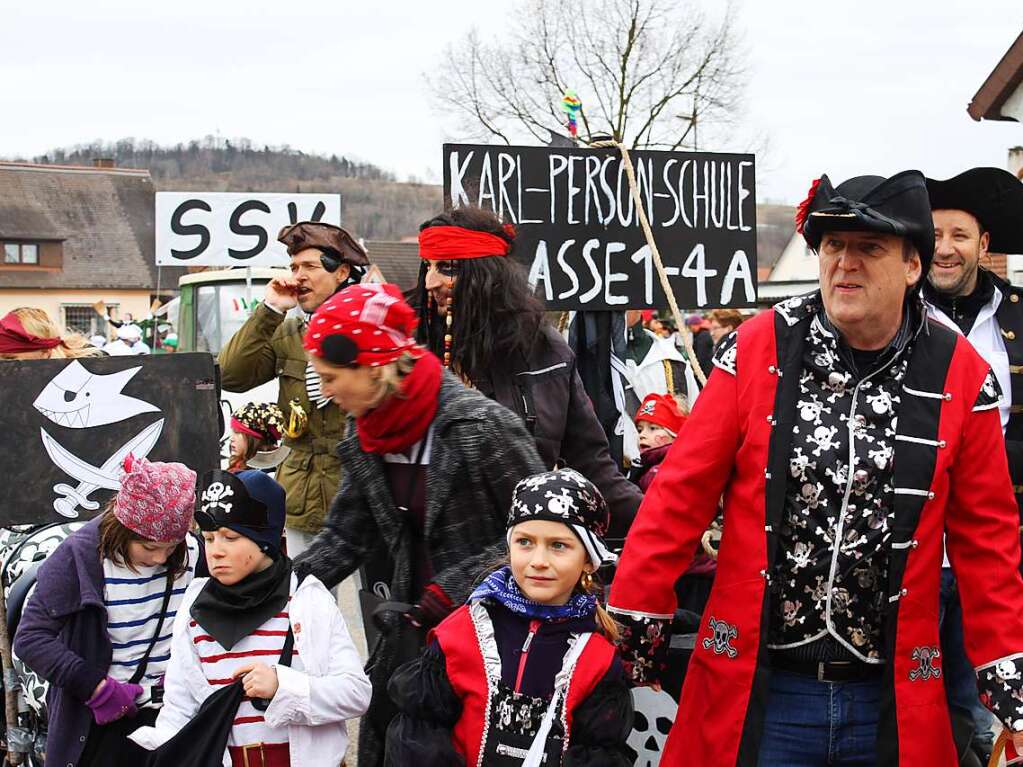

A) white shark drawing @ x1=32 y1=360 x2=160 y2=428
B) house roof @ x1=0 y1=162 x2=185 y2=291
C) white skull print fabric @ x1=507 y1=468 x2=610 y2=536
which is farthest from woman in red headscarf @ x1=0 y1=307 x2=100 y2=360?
house roof @ x1=0 y1=162 x2=185 y2=291

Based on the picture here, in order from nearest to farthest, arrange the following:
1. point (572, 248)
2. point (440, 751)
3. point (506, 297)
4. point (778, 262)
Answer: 1. point (440, 751)
2. point (506, 297)
3. point (572, 248)
4. point (778, 262)

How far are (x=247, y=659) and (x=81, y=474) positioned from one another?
Result: 1663mm

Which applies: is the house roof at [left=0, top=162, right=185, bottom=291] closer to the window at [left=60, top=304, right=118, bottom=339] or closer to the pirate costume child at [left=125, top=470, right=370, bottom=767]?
the window at [left=60, top=304, right=118, bottom=339]

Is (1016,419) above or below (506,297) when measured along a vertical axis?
below

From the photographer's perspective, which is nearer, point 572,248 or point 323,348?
point 323,348

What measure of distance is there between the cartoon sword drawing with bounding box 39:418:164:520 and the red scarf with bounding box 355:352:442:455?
1.96m

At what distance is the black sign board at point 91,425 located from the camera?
5051mm

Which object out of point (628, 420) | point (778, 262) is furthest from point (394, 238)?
point (628, 420)

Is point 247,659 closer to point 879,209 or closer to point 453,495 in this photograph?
point 453,495

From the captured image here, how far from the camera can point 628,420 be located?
23.7 ft

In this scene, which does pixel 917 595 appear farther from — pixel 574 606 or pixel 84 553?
pixel 84 553

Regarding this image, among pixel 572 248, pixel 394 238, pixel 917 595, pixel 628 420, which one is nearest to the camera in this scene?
pixel 917 595

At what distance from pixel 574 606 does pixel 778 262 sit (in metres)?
62.3

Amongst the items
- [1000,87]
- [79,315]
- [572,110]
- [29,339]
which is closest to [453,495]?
[29,339]
